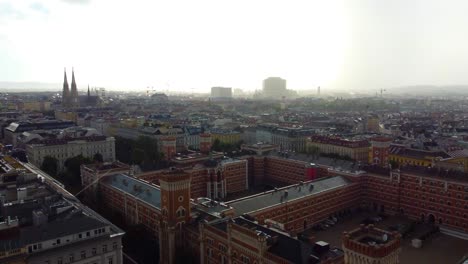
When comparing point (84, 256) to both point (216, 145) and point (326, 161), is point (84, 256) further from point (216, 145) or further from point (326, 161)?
point (216, 145)

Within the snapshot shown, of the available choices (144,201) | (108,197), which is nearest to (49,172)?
(108,197)

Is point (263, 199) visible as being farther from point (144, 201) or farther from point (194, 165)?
point (194, 165)

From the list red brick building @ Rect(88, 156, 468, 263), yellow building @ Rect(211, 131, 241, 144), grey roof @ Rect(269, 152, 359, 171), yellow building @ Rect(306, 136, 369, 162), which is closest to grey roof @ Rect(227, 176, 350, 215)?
red brick building @ Rect(88, 156, 468, 263)

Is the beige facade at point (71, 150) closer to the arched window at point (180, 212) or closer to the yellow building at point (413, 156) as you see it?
the arched window at point (180, 212)

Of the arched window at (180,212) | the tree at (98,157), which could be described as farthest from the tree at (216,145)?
the arched window at (180,212)

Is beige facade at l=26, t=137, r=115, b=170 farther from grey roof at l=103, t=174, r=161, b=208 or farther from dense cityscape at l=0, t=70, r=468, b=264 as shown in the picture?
grey roof at l=103, t=174, r=161, b=208

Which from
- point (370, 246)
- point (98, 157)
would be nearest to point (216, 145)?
point (98, 157)
